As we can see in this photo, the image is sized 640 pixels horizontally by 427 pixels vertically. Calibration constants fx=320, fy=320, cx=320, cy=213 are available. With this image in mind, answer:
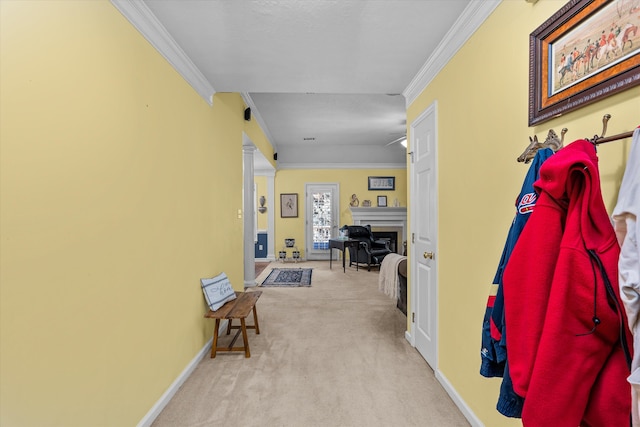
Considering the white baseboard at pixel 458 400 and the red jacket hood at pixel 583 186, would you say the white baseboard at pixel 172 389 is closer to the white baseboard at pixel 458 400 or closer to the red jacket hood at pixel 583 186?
the white baseboard at pixel 458 400

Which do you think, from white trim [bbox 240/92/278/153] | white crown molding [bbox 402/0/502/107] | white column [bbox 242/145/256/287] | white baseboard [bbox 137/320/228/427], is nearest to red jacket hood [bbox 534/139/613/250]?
white crown molding [bbox 402/0/502/107]

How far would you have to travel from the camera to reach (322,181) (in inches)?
307

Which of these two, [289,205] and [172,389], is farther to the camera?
[289,205]

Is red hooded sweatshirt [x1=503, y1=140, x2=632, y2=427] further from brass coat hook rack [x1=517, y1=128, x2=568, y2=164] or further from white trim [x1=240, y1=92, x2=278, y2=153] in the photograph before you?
white trim [x1=240, y1=92, x2=278, y2=153]

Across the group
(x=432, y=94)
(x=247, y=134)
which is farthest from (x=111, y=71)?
(x=247, y=134)

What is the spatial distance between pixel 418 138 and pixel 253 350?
2.38 meters

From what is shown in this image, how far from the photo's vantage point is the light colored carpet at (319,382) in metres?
1.94

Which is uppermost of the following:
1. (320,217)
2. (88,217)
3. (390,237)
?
(88,217)

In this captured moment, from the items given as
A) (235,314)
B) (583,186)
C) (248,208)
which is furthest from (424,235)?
(248,208)

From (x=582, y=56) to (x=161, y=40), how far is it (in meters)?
2.09

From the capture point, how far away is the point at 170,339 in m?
2.13

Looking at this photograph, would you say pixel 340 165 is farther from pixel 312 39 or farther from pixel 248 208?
pixel 312 39

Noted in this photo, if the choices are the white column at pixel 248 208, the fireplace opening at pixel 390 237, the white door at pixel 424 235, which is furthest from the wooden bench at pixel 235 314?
the fireplace opening at pixel 390 237

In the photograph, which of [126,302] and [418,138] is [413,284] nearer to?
[418,138]
